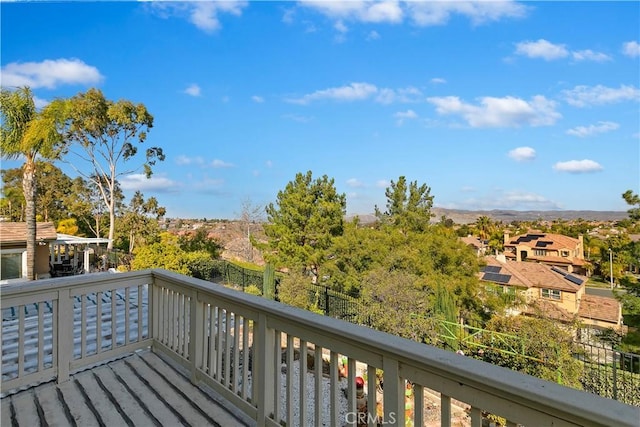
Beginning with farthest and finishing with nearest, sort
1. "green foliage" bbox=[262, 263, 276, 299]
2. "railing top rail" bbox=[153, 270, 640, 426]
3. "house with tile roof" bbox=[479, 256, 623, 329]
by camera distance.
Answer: "house with tile roof" bbox=[479, 256, 623, 329] → "green foliage" bbox=[262, 263, 276, 299] → "railing top rail" bbox=[153, 270, 640, 426]

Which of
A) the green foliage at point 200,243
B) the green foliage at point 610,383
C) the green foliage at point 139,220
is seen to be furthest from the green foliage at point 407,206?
the green foliage at point 139,220

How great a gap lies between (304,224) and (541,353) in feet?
37.6

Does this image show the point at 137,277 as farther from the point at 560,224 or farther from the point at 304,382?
the point at 560,224

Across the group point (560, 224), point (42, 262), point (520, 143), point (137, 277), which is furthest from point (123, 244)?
point (560, 224)

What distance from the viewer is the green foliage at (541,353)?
7.65 metres

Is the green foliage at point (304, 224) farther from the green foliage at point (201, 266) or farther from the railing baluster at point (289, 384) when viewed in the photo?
the railing baluster at point (289, 384)

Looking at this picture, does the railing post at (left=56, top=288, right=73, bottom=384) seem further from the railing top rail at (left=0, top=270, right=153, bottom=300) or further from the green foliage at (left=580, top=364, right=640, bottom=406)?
the green foliage at (left=580, top=364, right=640, bottom=406)

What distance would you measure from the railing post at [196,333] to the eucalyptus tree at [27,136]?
10781 millimetres

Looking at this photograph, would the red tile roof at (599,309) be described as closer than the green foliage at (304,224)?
No

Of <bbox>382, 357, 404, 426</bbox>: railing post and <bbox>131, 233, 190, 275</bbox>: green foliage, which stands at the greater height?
<bbox>382, 357, 404, 426</bbox>: railing post

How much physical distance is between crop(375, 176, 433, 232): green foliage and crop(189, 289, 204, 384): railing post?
17554 millimetres

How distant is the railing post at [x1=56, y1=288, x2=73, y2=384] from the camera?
2518 mm

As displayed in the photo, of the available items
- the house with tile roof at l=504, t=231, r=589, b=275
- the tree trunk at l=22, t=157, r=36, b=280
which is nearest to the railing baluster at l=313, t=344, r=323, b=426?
the tree trunk at l=22, t=157, r=36, b=280

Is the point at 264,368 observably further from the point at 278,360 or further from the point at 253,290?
the point at 253,290
